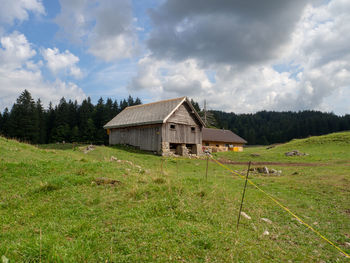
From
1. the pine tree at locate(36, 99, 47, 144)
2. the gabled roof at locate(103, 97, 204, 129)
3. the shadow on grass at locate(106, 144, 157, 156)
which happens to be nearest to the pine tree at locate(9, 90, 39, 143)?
the pine tree at locate(36, 99, 47, 144)

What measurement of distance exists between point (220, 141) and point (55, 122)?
46.1 metres

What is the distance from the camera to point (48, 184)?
8.09 metres

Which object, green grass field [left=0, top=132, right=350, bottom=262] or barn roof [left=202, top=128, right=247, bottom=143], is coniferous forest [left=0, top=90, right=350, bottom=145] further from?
green grass field [left=0, top=132, right=350, bottom=262]

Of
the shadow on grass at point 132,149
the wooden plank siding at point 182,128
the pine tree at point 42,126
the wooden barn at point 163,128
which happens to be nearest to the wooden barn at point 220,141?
the wooden plank siding at point 182,128

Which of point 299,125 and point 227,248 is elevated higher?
point 299,125

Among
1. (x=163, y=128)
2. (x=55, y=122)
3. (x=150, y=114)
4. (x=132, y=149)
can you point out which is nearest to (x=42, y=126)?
→ (x=55, y=122)

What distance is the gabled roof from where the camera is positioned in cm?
2823

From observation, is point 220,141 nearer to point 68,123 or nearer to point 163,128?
point 163,128

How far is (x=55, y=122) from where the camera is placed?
209ft

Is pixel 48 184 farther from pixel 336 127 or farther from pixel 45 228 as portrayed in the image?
pixel 336 127

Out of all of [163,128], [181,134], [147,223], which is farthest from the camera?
[181,134]

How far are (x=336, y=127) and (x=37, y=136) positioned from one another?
112733 mm

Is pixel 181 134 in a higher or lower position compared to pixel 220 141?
higher

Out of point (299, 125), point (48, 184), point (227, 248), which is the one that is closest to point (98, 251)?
point (227, 248)
